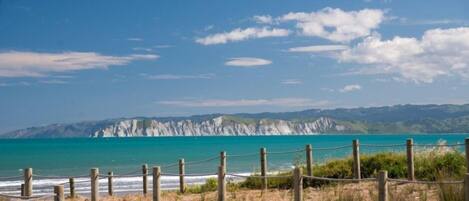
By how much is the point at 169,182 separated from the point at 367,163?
14488 mm

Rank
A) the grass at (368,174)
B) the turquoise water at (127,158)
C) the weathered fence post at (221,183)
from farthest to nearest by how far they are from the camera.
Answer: the turquoise water at (127,158)
the grass at (368,174)
the weathered fence post at (221,183)

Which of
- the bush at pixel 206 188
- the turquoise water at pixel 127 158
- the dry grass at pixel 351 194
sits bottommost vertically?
the turquoise water at pixel 127 158

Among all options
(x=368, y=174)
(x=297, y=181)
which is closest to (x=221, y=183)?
(x=297, y=181)

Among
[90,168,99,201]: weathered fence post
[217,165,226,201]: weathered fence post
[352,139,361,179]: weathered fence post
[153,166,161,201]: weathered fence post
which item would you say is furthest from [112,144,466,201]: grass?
[90,168,99,201]: weathered fence post

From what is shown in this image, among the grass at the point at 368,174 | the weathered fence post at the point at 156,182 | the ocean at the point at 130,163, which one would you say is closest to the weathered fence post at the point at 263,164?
the grass at the point at 368,174

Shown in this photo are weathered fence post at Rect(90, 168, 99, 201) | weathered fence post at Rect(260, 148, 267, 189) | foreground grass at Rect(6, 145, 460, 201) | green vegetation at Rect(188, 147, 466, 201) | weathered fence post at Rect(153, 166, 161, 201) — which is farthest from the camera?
weathered fence post at Rect(260, 148, 267, 189)

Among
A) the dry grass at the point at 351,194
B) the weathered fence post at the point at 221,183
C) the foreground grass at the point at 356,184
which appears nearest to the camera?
the weathered fence post at the point at 221,183

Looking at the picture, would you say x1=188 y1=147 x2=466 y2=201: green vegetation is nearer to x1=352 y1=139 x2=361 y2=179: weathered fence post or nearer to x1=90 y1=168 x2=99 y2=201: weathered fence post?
x1=352 y1=139 x2=361 y2=179: weathered fence post

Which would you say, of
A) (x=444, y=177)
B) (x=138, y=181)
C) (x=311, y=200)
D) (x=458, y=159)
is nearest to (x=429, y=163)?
(x=458, y=159)

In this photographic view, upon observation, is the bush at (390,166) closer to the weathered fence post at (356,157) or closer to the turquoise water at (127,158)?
the weathered fence post at (356,157)

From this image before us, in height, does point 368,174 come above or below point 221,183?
below

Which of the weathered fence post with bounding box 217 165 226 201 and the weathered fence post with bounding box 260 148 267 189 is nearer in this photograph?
the weathered fence post with bounding box 217 165 226 201

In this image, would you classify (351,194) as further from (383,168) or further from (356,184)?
(383,168)

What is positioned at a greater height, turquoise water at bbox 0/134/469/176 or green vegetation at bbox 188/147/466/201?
green vegetation at bbox 188/147/466/201
